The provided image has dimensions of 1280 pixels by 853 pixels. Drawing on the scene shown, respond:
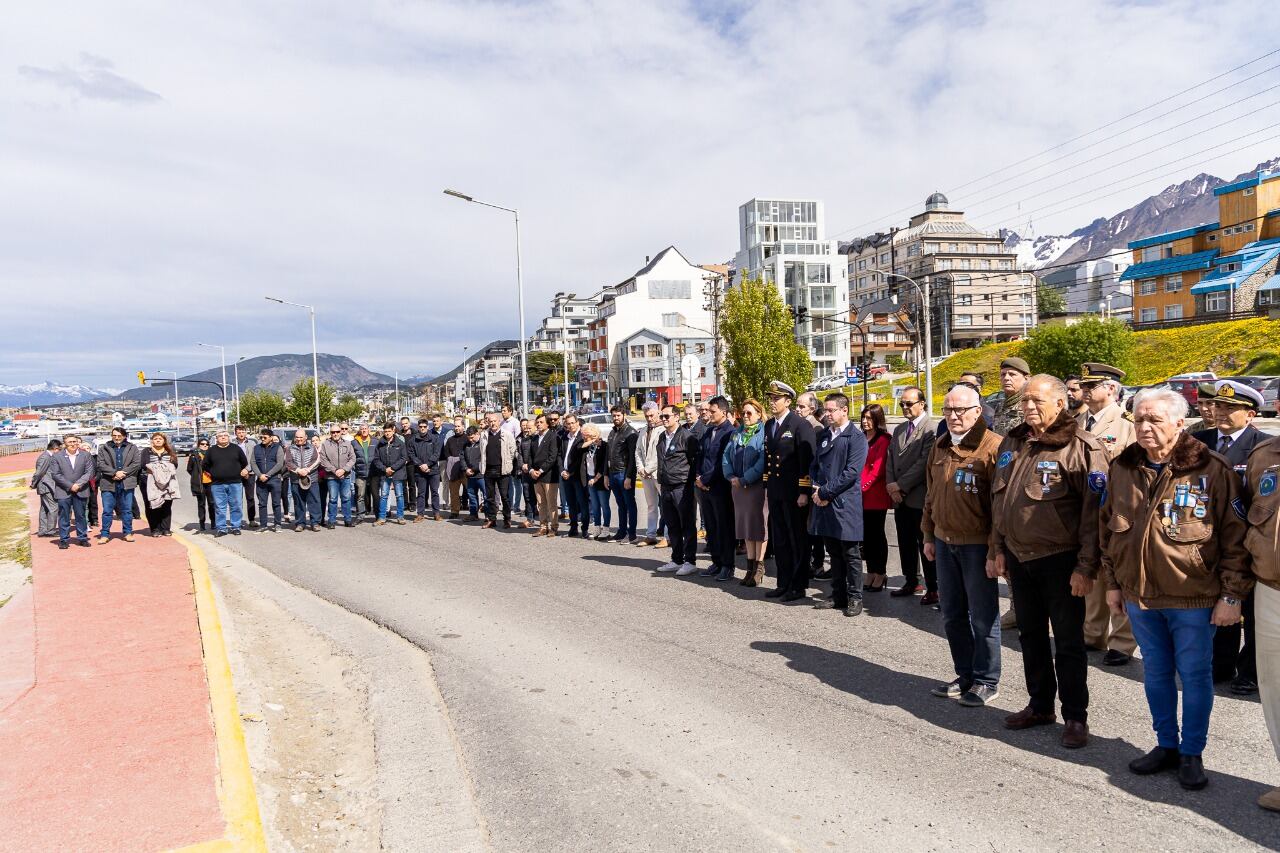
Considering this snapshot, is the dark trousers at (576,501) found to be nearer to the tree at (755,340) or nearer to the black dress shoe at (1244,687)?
the black dress shoe at (1244,687)

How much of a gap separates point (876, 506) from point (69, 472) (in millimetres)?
13022

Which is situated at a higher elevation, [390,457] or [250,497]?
[390,457]

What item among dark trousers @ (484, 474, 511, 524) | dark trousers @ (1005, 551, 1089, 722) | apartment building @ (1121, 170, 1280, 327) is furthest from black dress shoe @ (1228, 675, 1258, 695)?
apartment building @ (1121, 170, 1280, 327)

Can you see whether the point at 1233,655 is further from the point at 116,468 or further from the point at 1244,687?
the point at 116,468

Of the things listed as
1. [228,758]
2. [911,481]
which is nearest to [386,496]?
[911,481]

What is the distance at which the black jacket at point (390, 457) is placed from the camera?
1619cm

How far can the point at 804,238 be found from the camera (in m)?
97.8

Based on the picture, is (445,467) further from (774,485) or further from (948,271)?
(948,271)

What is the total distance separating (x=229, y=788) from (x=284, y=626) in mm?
4472

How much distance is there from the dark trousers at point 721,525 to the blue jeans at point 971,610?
4.27 metres

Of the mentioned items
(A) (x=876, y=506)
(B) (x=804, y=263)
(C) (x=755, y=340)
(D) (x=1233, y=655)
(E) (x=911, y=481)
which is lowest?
(D) (x=1233, y=655)

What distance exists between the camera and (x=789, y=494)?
28.2 ft

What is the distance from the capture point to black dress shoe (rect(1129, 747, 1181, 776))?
4.31 m

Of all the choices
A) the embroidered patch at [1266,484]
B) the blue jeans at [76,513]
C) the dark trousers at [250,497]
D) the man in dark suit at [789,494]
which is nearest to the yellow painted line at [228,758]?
the embroidered patch at [1266,484]
